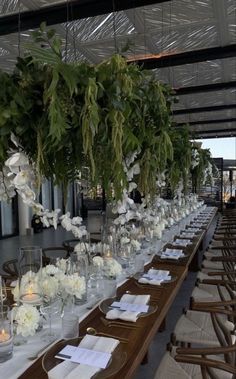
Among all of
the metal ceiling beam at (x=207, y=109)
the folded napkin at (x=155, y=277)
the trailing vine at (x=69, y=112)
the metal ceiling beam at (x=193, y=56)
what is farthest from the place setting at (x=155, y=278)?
the metal ceiling beam at (x=207, y=109)

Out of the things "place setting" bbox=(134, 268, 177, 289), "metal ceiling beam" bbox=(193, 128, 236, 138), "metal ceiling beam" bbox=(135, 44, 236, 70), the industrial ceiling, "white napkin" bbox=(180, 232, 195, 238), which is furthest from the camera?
"metal ceiling beam" bbox=(193, 128, 236, 138)

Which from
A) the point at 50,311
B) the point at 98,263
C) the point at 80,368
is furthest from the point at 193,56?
the point at 80,368

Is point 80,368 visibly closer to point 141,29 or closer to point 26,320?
point 26,320

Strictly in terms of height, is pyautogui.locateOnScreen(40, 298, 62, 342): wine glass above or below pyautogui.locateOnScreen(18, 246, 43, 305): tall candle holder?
below

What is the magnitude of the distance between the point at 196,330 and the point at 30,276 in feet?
4.50

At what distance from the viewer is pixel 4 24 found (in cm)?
459

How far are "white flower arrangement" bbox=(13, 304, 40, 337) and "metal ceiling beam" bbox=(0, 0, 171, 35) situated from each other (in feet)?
11.5

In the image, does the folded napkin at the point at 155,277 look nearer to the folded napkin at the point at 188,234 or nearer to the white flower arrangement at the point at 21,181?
the white flower arrangement at the point at 21,181

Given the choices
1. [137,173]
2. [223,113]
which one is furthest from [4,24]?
[223,113]

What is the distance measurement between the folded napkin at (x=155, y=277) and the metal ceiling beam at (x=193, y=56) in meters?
3.97

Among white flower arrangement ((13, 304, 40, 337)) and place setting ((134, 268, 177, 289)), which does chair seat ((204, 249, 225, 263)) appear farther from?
white flower arrangement ((13, 304, 40, 337))

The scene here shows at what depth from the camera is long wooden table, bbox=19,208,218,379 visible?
158 centimetres

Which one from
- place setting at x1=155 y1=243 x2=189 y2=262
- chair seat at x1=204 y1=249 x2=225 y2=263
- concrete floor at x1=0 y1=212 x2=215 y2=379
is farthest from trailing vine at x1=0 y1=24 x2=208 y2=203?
chair seat at x1=204 y1=249 x2=225 y2=263

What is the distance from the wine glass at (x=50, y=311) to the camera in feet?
6.16
